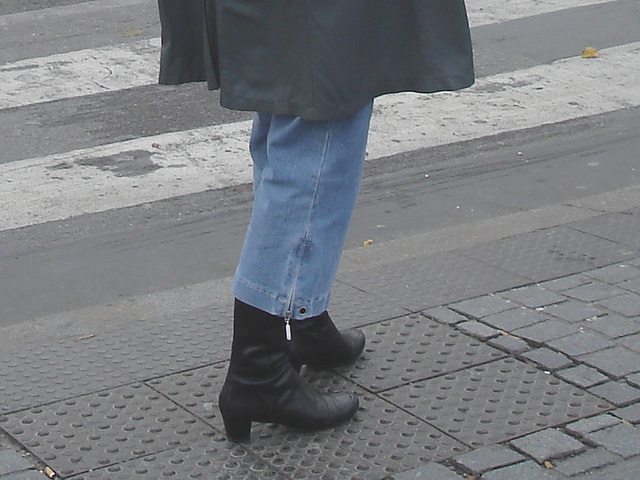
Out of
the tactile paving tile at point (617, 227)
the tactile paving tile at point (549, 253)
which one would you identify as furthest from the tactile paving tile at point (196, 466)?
the tactile paving tile at point (617, 227)

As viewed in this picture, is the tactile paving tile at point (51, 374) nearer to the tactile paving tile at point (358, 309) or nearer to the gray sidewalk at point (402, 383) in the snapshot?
the gray sidewalk at point (402, 383)

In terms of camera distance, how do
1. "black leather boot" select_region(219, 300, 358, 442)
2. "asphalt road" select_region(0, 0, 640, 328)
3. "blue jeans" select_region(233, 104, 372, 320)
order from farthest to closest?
"asphalt road" select_region(0, 0, 640, 328) < "black leather boot" select_region(219, 300, 358, 442) < "blue jeans" select_region(233, 104, 372, 320)

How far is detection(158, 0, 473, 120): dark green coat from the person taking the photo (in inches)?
108

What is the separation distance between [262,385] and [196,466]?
243mm

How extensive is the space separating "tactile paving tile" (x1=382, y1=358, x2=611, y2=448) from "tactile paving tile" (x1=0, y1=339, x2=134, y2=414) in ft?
2.61

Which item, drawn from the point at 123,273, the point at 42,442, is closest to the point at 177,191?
the point at 123,273

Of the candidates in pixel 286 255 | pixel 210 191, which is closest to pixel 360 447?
pixel 286 255

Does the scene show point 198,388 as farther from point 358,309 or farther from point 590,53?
point 590,53

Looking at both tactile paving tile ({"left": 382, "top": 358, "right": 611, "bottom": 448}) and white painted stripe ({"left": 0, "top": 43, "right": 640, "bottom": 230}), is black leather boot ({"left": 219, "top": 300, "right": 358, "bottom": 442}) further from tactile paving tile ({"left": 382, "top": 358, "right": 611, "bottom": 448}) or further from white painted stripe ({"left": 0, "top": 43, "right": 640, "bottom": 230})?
white painted stripe ({"left": 0, "top": 43, "right": 640, "bottom": 230})

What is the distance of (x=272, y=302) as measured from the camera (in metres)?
2.94

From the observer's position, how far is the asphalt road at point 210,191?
14.9ft

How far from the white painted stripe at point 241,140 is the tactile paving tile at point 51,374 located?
150cm

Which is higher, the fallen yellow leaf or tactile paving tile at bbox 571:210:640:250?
tactile paving tile at bbox 571:210:640:250

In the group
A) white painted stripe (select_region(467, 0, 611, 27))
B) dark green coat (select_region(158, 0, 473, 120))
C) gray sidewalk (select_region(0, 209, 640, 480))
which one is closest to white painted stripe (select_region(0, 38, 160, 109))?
white painted stripe (select_region(467, 0, 611, 27))
